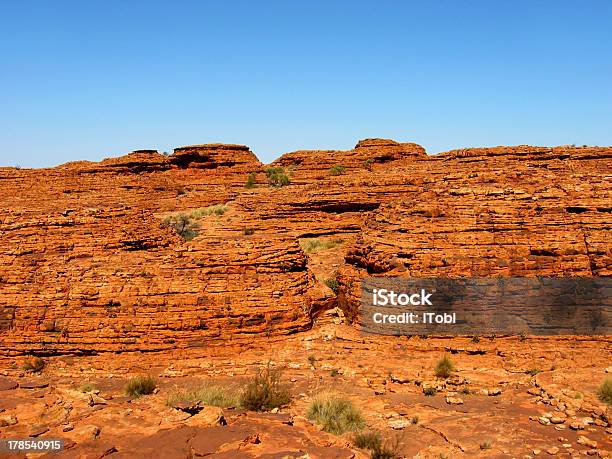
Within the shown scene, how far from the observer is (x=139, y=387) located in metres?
9.45

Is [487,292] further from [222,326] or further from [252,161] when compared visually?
[252,161]

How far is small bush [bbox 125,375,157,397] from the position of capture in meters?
9.38

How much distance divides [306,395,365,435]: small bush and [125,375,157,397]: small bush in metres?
3.27

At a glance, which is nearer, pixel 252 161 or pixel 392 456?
pixel 392 456

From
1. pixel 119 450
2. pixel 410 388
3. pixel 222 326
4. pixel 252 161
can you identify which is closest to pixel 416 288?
pixel 410 388

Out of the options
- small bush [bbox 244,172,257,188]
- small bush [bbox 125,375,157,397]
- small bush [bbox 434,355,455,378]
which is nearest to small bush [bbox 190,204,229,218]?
small bush [bbox 244,172,257,188]

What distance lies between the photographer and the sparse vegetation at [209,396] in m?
8.27

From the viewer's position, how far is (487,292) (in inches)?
461

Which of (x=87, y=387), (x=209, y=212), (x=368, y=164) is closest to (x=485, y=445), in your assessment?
(x=87, y=387)

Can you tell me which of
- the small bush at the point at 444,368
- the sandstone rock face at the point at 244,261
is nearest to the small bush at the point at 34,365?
the sandstone rock face at the point at 244,261

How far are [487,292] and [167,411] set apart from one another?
8.06 metres

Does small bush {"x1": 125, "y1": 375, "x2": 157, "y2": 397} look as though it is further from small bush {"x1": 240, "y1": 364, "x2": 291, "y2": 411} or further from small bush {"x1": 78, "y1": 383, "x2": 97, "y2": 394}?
small bush {"x1": 240, "y1": 364, "x2": 291, "y2": 411}

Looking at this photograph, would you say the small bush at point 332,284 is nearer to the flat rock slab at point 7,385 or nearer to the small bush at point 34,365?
the small bush at point 34,365

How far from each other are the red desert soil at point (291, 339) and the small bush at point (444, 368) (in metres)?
0.24
